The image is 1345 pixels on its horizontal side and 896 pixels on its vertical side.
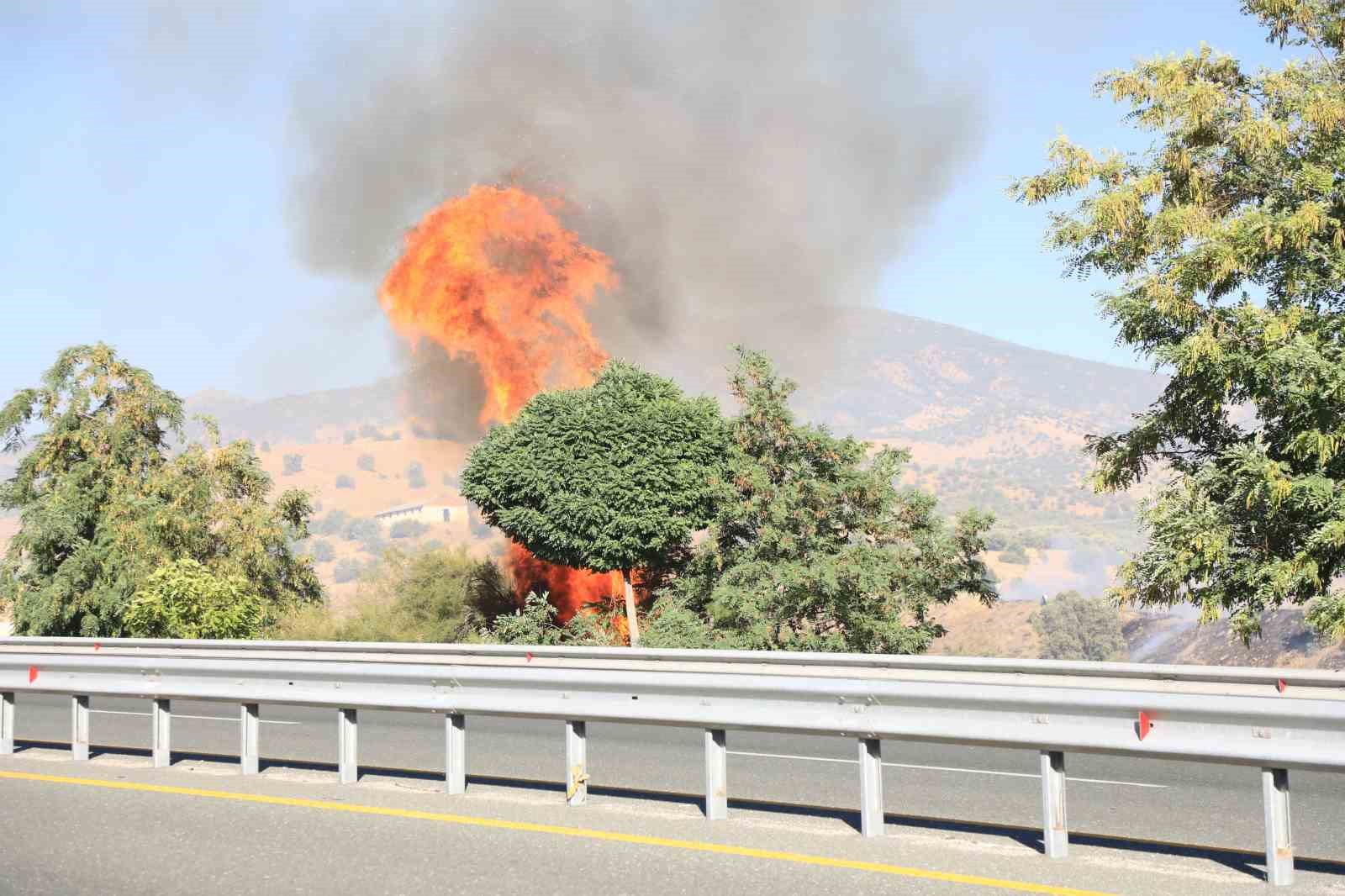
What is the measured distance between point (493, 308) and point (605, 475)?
16.0m

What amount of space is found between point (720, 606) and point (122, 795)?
66.0 ft

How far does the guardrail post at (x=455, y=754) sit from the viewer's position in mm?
9203

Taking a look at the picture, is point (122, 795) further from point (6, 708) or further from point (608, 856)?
point (608, 856)

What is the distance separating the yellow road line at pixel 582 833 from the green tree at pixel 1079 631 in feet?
227

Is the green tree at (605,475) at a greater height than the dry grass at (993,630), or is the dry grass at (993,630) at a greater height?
the green tree at (605,475)

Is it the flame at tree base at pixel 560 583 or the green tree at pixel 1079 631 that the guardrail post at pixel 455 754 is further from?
the green tree at pixel 1079 631

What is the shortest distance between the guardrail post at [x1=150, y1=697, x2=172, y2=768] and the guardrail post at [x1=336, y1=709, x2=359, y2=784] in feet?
5.61

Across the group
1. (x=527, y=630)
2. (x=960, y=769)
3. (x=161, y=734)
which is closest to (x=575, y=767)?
(x=960, y=769)

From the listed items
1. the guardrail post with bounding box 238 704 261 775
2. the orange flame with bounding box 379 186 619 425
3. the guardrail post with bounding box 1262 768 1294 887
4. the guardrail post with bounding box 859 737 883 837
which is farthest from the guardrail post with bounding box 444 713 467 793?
the orange flame with bounding box 379 186 619 425

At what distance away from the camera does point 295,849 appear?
7.75 meters

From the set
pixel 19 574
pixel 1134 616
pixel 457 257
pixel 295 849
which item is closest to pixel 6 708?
pixel 295 849

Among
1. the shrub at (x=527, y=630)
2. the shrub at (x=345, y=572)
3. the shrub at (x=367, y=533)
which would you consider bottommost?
the shrub at (x=527, y=630)

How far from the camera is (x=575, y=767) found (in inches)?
348

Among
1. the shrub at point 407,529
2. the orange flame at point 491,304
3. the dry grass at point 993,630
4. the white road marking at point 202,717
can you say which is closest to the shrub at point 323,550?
the shrub at point 407,529
